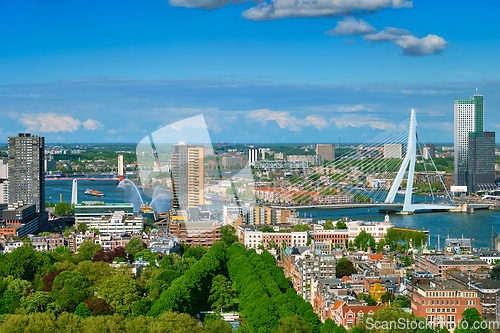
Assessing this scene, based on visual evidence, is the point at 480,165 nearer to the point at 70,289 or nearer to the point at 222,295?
the point at 222,295

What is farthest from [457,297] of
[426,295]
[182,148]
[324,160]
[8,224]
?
[324,160]

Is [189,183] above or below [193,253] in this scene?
above

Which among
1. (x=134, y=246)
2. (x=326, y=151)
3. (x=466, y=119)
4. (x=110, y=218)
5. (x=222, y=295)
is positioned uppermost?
(x=466, y=119)

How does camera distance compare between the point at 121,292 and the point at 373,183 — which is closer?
the point at 121,292

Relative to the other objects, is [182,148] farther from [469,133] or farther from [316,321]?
[469,133]

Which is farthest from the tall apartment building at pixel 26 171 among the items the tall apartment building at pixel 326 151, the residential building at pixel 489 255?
the tall apartment building at pixel 326 151

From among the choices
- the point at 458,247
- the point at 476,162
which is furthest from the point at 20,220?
the point at 476,162
